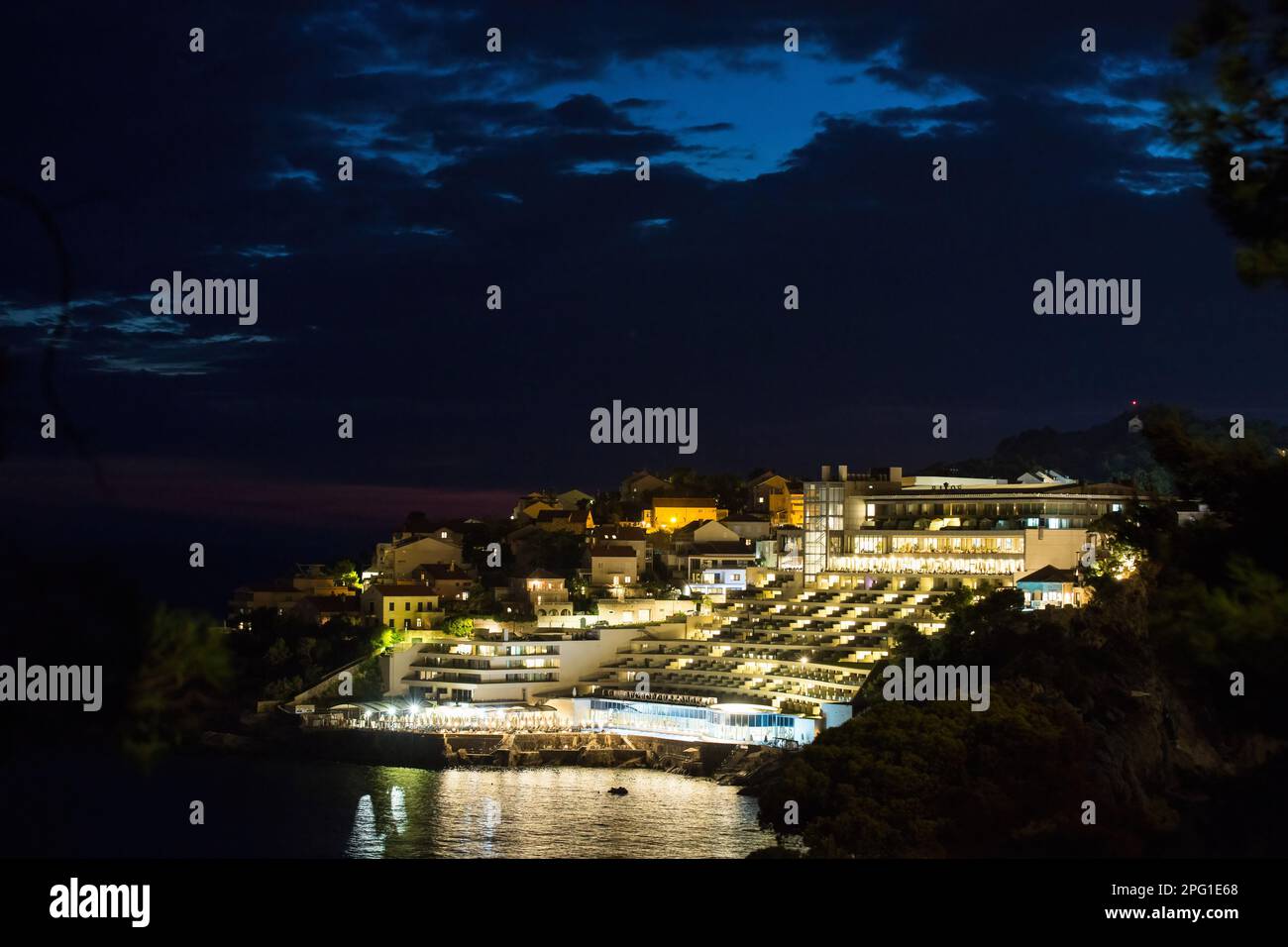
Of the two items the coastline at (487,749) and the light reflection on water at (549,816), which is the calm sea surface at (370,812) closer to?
the light reflection on water at (549,816)

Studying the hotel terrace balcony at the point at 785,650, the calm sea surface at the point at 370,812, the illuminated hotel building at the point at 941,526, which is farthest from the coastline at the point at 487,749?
the illuminated hotel building at the point at 941,526

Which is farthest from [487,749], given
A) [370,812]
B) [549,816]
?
[549,816]

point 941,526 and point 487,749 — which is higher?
point 941,526

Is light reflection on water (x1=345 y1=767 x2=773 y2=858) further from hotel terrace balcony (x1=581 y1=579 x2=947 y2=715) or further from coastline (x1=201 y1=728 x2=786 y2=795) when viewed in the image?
hotel terrace balcony (x1=581 y1=579 x2=947 y2=715)

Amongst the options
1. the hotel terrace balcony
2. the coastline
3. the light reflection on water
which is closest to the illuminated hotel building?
the hotel terrace balcony

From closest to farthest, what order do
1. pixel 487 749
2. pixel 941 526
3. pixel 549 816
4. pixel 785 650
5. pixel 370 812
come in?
pixel 549 816 < pixel 370 812 < pixel 487 749 < pixel 785 650 < pixel 941 526

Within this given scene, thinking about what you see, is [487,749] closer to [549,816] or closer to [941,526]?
[549,816]
